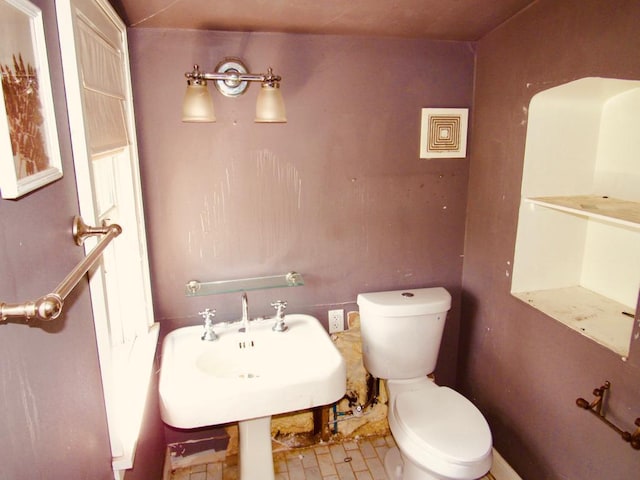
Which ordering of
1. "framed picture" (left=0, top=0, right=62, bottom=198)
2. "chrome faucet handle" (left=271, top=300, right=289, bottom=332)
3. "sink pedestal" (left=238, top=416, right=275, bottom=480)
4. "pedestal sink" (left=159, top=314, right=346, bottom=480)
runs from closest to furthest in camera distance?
"framed picture" (left=0, top=0, right=62, bottom=198)
"pedestal sink" (left=159, top=314, right=346, bottom=480)
"sink pedestal" (left=238, top=416, right=275, bottom=480)
"chrome faucet handle" (left=271, top=300, right=289, bottom=332)

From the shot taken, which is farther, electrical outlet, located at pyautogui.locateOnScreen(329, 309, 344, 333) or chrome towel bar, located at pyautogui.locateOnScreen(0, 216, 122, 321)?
electrical outlet, located at pyautogui.locateOnScreen(329, 309, 344, 333)

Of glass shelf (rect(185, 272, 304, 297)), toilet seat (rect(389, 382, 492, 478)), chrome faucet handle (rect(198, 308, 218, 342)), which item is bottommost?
toilet seat (rect(389, 382, 492, 478))

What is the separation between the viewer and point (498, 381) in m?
1.96

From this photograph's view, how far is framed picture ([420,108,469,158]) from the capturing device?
1970 millimetres

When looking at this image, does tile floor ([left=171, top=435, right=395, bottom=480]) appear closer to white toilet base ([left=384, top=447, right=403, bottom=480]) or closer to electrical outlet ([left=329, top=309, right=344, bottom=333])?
white toilet base ([left=384, top=447, right=403, bottom=480])

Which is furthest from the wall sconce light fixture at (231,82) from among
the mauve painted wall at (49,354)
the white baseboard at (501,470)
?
the white baseboard at (501,470)

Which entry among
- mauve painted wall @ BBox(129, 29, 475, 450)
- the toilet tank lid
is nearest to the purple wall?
mauve painted wall @ BBox(129, 29, 475, 450)

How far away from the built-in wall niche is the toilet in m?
0.42

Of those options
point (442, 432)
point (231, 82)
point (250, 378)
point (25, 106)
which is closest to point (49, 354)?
point (25, 106)

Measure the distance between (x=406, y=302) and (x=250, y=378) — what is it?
78cm

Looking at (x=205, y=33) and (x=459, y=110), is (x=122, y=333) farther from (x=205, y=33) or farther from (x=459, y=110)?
(x=459, y=110)

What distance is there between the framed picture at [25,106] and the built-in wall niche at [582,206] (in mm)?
1514

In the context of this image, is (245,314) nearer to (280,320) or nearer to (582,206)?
(280,320)

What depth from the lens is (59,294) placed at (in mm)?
601
